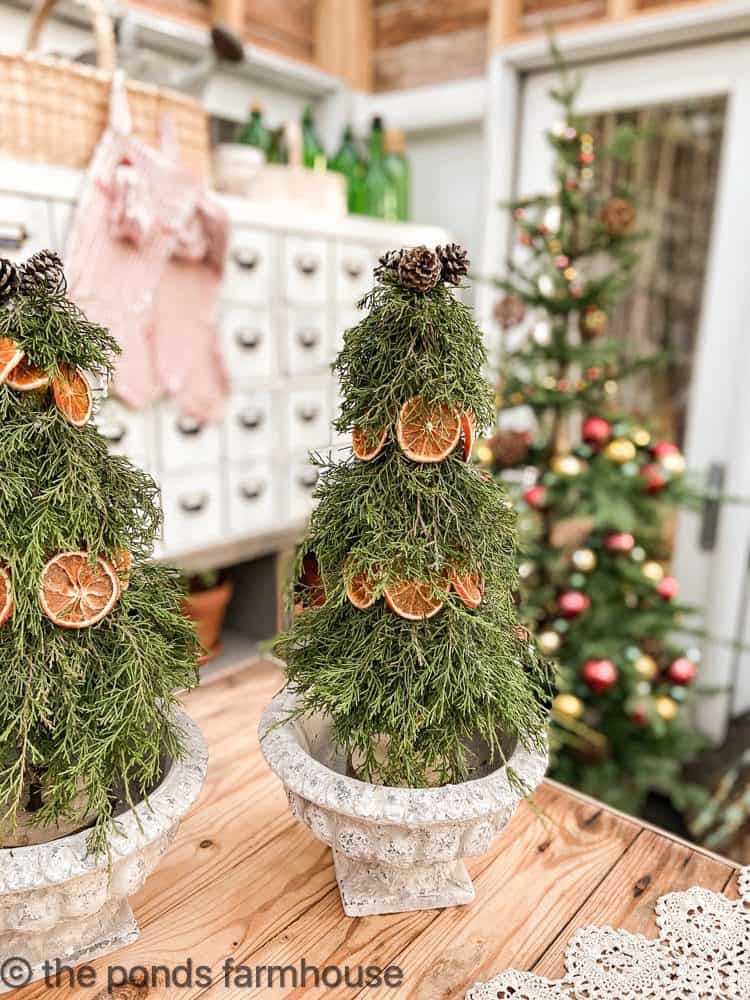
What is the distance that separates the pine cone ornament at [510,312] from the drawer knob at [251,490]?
2.57 feet

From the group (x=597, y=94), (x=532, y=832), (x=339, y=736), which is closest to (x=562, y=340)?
(x=597, y=94)

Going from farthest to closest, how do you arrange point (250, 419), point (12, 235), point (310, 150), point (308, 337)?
point (310, 150) → point (308, 337) → point (250, 419) → point (12, 235)

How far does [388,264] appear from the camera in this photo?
24.3 inches

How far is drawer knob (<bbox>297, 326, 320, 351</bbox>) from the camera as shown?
201 cm

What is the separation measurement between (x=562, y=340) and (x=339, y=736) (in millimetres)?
1240

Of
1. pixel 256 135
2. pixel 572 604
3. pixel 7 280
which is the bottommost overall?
pixel 572 604

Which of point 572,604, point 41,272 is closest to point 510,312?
point 572,604

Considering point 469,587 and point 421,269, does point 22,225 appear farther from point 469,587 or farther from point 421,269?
point 469,587

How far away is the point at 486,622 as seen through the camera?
0.64m

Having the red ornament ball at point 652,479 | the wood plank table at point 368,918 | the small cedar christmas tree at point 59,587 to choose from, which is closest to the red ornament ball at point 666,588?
the red ornament ball at point 652,479

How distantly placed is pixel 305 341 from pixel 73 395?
1.50 metres

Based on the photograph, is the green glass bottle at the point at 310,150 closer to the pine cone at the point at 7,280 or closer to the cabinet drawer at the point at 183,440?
the cabinet drawer at the point at 183,440

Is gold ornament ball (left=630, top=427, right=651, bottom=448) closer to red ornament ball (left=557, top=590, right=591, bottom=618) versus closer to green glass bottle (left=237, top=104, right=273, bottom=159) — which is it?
red ornament ball (left=557, top=590, right=591, bottom=618)

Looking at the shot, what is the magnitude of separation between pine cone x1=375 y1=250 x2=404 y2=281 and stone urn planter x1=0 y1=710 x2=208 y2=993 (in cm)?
45
